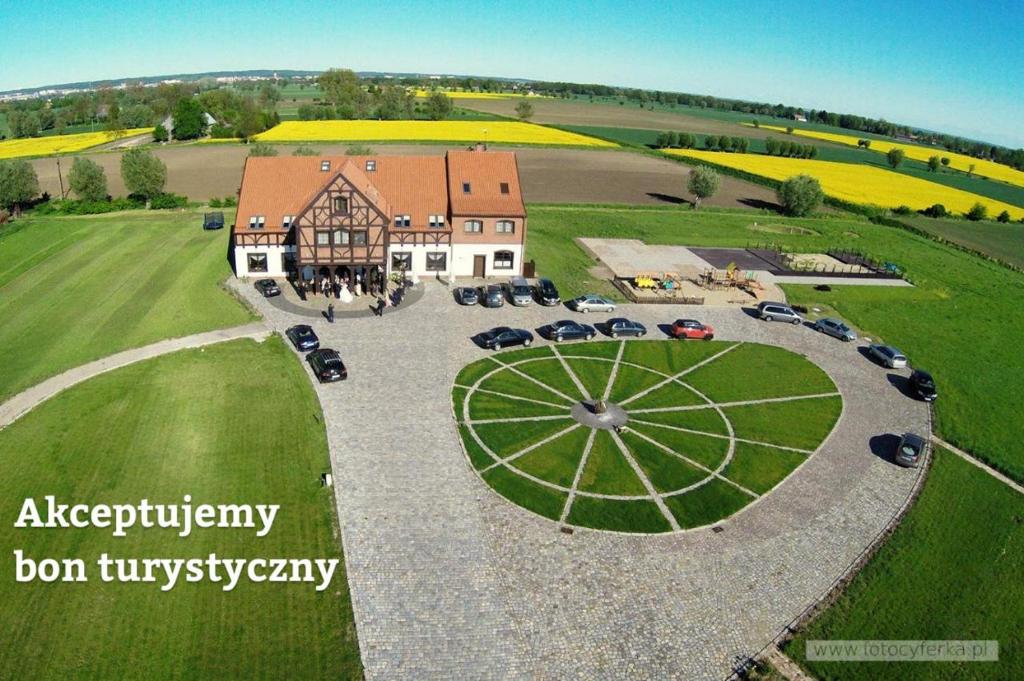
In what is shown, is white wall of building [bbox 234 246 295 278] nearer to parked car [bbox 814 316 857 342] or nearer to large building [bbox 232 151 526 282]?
large building [bbox 232 151 526 282]

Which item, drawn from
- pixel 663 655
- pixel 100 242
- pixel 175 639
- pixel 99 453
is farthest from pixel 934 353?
pixel 100 242

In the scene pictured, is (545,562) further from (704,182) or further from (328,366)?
(704,182)

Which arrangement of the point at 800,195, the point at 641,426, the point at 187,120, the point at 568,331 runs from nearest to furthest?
A: the point at 641,426 → the point at 568,331 → the point at 800,195 → the point at 187,120

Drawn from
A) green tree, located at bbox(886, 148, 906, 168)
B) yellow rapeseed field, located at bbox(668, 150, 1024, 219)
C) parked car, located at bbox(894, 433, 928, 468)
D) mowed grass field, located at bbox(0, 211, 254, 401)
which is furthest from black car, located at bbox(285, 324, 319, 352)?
green tree, located at bbox(886, 148, 906, 168)

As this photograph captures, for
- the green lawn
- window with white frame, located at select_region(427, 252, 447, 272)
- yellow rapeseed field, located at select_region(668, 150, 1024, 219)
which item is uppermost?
yellow rapeseed field, located at select_region(668, 150, 1024, 219)

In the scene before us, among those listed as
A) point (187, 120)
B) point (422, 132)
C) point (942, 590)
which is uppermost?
point (422, 132)

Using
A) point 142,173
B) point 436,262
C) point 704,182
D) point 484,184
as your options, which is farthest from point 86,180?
point 704,182

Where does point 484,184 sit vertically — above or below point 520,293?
above

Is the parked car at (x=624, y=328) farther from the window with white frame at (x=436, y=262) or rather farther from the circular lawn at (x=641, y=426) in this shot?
the window with white frame at (x=436, y=262)
